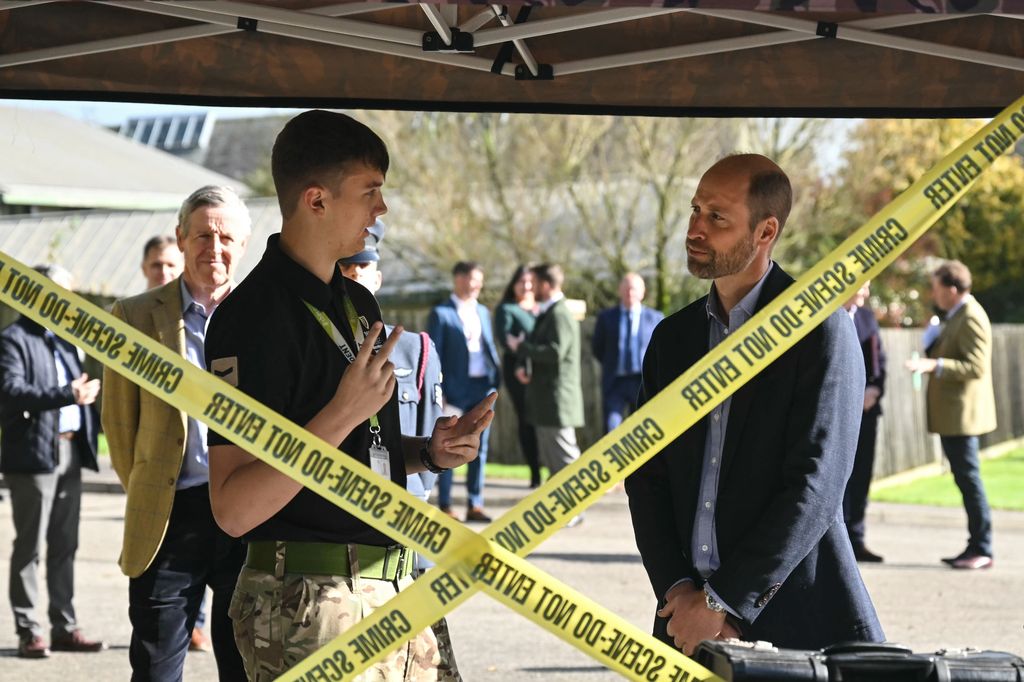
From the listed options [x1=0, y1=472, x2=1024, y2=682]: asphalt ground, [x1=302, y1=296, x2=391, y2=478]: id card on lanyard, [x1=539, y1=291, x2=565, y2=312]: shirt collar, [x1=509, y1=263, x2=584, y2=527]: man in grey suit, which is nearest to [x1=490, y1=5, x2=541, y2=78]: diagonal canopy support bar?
[x1=302, y1=296, x2=391, y2=478]: id card on lanyard

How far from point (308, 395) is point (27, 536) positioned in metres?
5.21

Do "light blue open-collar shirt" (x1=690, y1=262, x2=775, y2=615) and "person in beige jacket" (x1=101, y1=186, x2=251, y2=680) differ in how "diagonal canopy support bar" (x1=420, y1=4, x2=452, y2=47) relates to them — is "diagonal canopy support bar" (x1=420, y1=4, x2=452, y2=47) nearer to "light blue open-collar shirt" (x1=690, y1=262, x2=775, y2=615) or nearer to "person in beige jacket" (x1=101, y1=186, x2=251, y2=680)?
"light blue open-collar shirt" (x1=690, y1=262, x2=775, y2=615)

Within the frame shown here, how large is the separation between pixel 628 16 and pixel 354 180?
3.11ft

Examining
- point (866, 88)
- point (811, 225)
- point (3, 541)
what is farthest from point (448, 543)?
point (811, 225)

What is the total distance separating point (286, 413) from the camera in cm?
307

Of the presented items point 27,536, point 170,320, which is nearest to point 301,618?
point 170,320

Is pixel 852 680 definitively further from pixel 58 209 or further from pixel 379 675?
pixel 58 209

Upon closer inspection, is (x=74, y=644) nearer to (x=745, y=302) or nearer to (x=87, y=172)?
(x=745, y=302)

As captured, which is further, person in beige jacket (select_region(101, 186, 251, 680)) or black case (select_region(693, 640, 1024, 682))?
person in beige jacket (select_region(101, 186, 251, 680))

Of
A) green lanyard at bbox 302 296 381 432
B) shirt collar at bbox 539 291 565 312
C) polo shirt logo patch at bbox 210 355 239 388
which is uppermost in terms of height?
shirt collar at bbox 539 291 565 312

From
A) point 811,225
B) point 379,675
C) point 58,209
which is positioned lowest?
point 379,675

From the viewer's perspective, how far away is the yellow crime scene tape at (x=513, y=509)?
2.73 metres

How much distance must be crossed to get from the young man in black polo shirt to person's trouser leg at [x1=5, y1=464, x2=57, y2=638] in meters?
4.87

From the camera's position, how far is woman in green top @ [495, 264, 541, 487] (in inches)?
584
